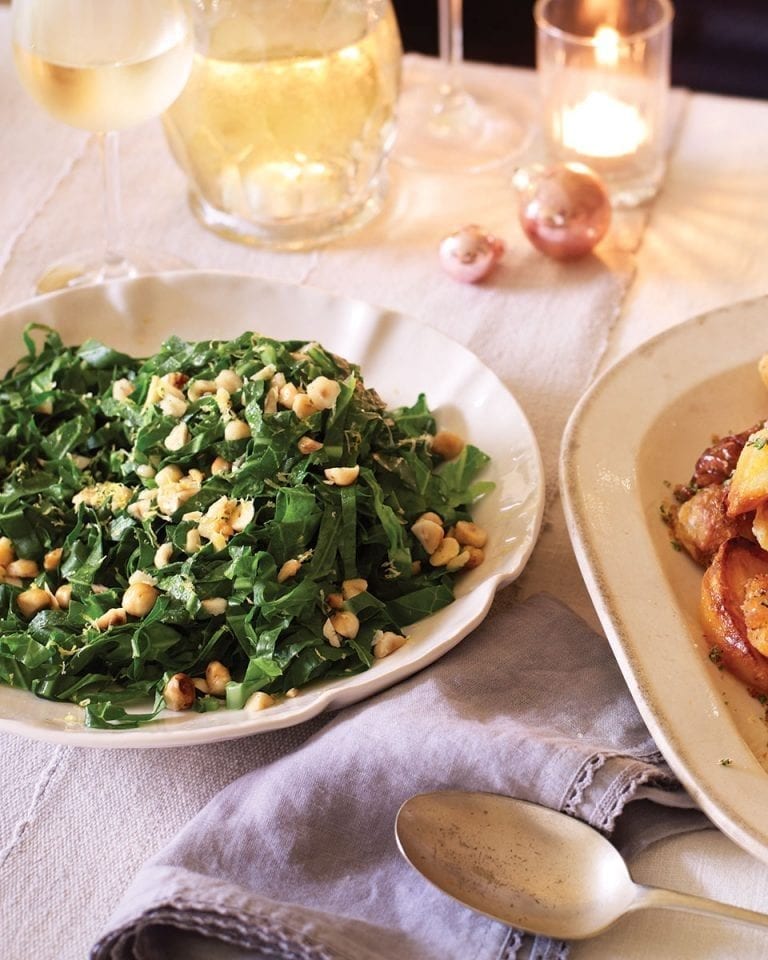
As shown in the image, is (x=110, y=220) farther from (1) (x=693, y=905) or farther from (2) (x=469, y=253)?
(1) (x=693, y=905)

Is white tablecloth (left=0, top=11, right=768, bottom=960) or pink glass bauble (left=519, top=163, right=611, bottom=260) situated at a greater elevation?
pink glass bauble (left=519, top=163, right=611, bottom=260)

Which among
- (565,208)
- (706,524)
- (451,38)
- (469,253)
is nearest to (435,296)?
(469,253)

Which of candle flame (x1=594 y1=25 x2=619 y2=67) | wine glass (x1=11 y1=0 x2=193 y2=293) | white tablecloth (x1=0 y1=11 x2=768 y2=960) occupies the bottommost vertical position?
white tablecloth (x1=0 y1=11 x2=768 y2=960)

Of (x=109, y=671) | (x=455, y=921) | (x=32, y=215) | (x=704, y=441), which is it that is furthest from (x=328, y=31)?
(x=455, y=921)

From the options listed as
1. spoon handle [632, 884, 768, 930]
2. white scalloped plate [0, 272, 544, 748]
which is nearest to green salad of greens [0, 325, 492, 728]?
white scalloped plate [0, 272, 544, 748]

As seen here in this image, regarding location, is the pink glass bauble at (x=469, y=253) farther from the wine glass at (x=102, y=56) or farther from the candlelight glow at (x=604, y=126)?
the wine glass at (x=102, y=56)

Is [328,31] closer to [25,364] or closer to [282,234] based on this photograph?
[282,234]

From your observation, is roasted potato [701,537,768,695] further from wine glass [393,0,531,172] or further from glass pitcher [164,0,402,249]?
wine glass [393,0,531,172]
